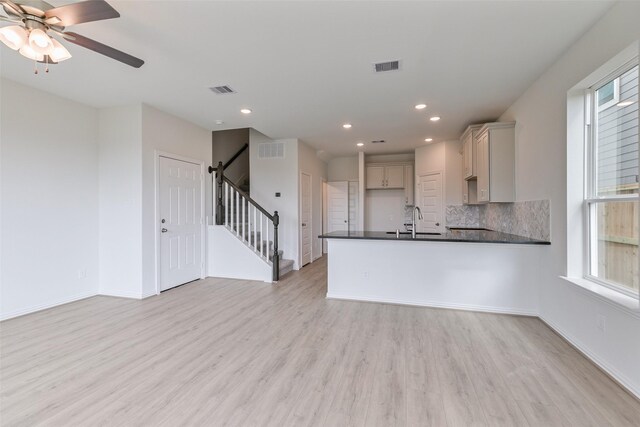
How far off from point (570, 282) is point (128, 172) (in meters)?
5.37

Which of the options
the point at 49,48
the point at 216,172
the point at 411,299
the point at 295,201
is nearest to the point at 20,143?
the point at 49,48

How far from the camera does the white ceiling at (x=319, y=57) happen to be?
6.91 ft

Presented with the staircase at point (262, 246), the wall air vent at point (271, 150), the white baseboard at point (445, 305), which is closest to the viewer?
the white baseboard at point (445, 305)

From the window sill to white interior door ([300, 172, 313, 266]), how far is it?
4437 millimetres

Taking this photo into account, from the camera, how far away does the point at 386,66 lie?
290cm

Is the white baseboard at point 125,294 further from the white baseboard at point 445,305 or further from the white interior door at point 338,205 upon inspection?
the white interior door at point 338,205

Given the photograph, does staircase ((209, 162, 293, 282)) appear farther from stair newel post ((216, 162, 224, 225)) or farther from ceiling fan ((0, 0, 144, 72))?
ceiling fan ((0, 0, 144, 72))

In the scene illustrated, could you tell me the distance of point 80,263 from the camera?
395 centimetres

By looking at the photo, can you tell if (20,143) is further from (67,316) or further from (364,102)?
(364,102)

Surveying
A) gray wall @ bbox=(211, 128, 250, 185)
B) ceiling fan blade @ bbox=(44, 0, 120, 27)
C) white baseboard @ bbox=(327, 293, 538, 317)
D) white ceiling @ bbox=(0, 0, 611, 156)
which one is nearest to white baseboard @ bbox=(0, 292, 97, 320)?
white ceiling @ bbox=(0, 0, 611, 156)

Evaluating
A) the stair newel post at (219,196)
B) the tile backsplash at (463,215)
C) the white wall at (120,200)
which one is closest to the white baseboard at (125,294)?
the white wall at (120,200)

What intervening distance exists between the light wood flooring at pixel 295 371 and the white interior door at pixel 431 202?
2948 mm

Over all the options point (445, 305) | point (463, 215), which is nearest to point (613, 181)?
point (445, 305)

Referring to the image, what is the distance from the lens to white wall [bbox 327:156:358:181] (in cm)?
789
